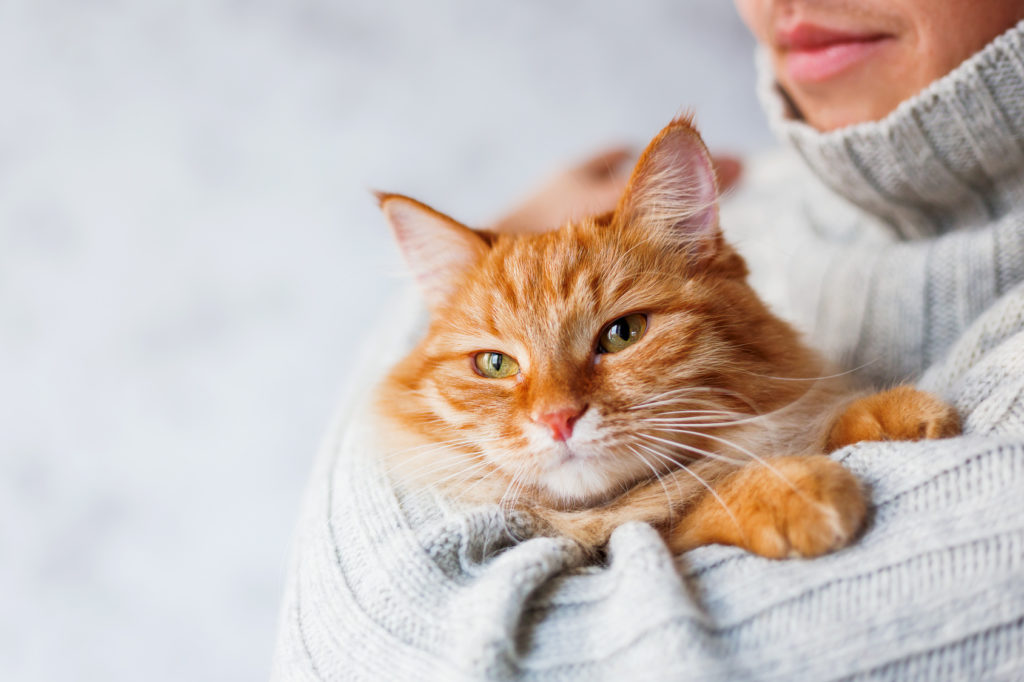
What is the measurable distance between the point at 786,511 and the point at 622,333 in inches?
17.4

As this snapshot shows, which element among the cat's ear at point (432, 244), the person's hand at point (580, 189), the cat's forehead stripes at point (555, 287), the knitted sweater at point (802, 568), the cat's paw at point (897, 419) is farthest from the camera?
the person's hand at point (580, 189)

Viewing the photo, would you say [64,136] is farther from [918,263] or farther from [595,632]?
[918,263]

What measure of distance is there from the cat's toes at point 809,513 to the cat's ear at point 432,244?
0.79 meters

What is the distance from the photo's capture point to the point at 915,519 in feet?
3.15

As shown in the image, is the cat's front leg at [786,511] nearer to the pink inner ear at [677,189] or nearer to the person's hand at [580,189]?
the pink inner ear at [677,189]

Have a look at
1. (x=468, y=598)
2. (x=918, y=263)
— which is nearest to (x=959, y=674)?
(x=468, y=598)

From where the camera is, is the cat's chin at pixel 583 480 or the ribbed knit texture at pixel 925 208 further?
the ribbed knit texture at pixel 925 208

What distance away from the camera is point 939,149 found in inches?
57.9

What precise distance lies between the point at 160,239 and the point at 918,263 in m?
2.33

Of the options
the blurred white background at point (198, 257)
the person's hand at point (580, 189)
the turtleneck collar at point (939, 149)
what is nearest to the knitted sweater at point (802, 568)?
the turtleneck collar at point (939, 149)

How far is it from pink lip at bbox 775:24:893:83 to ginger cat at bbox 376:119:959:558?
1.51 ft

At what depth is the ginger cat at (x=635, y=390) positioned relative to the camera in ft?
3.77

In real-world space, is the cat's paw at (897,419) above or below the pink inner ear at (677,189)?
below

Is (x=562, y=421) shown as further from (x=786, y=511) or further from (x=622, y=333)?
(x=786, y=511)
